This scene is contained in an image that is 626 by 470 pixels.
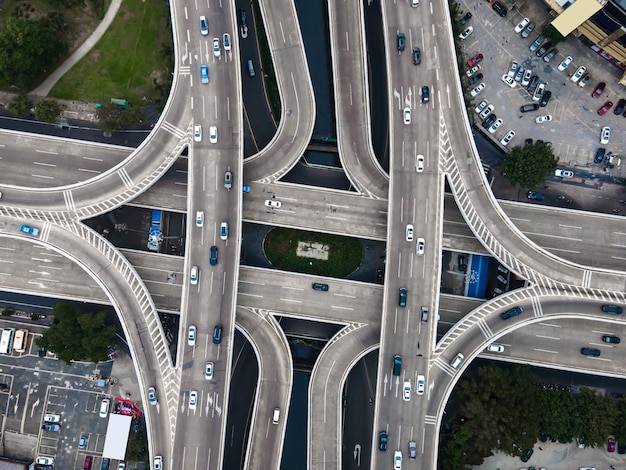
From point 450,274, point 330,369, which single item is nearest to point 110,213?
point 330,369

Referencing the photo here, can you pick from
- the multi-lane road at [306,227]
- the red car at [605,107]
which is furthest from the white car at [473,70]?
the red car at [605,107]

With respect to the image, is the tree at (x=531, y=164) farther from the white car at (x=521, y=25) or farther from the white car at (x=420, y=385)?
the white car at (x=420, y=385)

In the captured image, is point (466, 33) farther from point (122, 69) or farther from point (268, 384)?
point (268, 384)

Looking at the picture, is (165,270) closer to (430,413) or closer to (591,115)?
(430,413)

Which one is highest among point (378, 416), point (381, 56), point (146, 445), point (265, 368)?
point (381, 56)

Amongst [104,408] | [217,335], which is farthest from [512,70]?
[104,408]

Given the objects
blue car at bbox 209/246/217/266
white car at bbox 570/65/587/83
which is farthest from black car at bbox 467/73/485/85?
blue car at bbox 209/246/217/266

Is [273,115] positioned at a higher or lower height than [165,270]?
higher
